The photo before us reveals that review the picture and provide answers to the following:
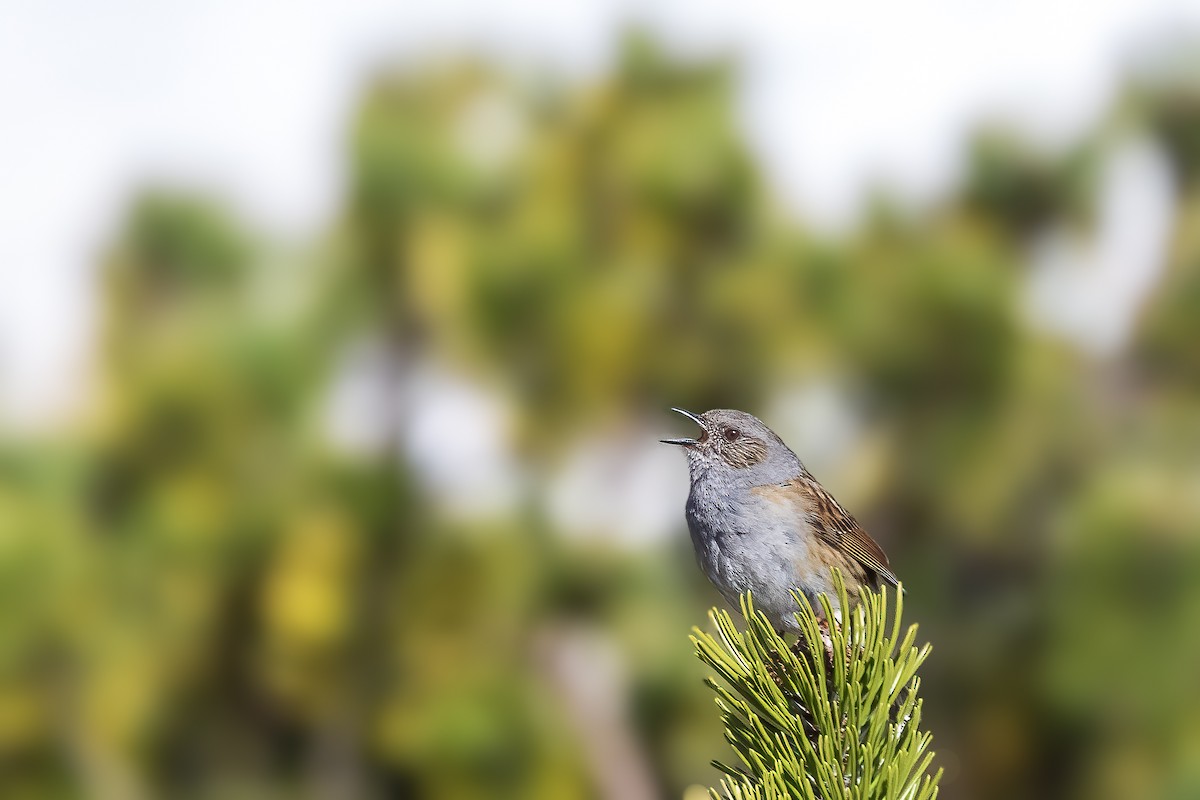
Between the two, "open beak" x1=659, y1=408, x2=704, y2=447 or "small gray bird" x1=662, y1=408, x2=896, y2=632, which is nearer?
"small gray bird" x1=662, y1=408, x2=896, y2=632

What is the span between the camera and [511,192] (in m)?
5.82

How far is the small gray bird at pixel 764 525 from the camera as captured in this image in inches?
70.6

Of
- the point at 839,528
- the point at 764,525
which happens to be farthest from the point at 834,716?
the point at 839,528

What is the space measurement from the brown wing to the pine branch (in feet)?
2.48

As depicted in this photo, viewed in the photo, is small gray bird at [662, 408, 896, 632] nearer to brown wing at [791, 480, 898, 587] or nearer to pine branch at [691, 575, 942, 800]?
brown wing at [791, 480, 898, 587]

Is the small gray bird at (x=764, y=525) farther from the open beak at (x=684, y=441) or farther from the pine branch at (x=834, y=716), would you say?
the pine branch at (x=834, y=716)

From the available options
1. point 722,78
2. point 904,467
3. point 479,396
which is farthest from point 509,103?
point 904,467

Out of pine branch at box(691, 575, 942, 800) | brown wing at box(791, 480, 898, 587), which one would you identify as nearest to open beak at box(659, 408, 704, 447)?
brown wing at box(791, 480, 898, 587)

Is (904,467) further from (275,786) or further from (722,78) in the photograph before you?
(275,786)

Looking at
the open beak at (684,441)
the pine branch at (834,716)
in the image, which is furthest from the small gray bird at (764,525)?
the pine branch at (834,716)

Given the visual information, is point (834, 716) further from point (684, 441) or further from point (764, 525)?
point (684, 441)

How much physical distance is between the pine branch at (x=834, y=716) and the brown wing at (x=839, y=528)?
757mm

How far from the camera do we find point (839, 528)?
198 cm

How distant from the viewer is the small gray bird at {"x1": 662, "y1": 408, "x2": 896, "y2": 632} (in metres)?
1.79
